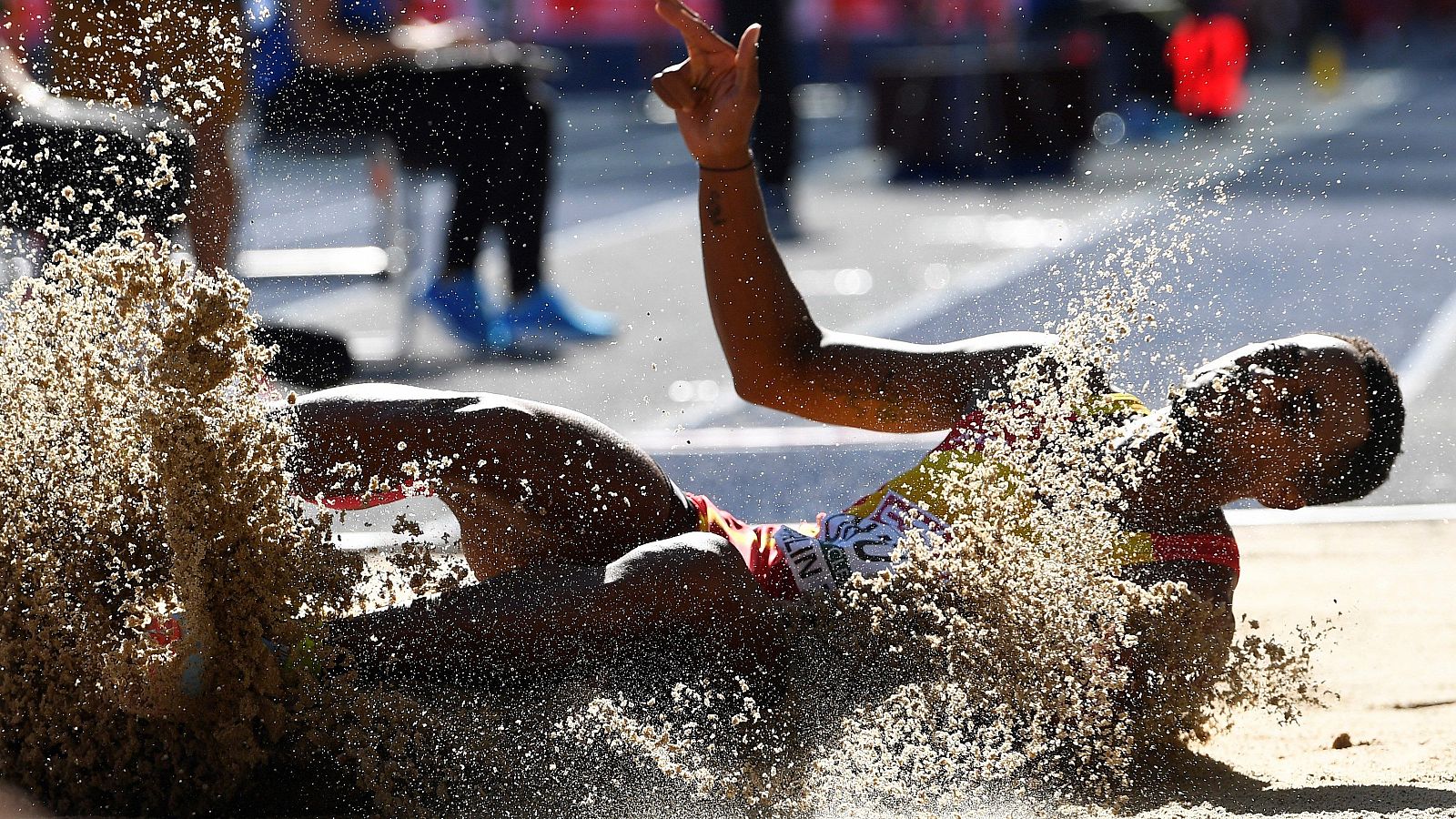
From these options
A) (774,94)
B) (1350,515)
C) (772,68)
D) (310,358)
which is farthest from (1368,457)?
(774,94)

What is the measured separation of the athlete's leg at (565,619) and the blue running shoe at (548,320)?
14.8ft

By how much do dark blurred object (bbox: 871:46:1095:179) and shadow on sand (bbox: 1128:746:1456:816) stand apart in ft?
34.5

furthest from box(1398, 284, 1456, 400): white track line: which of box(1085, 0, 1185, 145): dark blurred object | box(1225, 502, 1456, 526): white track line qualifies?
box(1085, 0, 1185, 145): dark blurred object

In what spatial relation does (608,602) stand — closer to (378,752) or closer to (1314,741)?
(378,752)

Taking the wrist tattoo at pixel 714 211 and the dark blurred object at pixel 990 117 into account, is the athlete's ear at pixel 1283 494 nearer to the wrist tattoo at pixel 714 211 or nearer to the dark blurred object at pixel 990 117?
the wrist tattoo at pixel 714 211

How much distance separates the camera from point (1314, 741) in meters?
2.91

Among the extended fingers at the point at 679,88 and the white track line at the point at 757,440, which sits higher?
the extended fingers at the point at 679,88

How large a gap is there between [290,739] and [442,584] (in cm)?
62

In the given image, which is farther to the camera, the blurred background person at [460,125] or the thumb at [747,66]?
the blurred background person at [460,125]

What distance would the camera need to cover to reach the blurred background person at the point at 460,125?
6.43 meters

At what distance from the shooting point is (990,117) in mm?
13156

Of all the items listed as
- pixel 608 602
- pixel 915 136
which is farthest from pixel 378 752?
pixel 915 136

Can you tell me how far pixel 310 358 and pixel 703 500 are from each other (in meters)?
2.68

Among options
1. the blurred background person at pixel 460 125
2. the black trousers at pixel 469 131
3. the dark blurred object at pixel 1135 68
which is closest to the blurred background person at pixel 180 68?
the blurred background person at pixel 460 125
